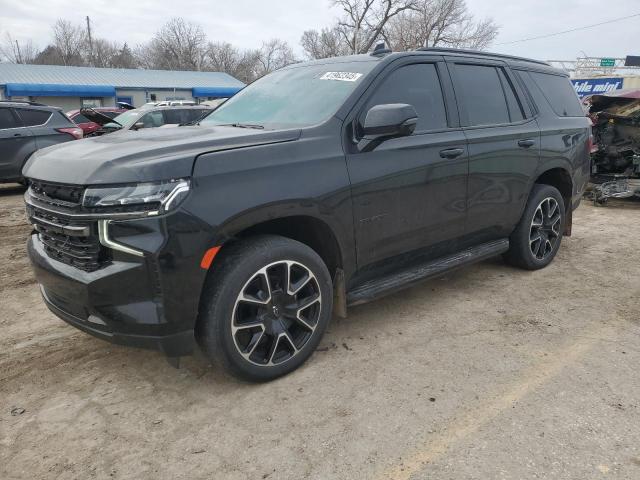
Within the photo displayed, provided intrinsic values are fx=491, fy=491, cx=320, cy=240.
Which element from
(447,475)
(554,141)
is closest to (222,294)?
(447,475)

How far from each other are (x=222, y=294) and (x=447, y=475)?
135 cm

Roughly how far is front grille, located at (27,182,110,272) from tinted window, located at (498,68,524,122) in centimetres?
345

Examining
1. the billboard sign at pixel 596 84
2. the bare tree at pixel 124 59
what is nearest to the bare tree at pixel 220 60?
the bare tree at pixel 124 59

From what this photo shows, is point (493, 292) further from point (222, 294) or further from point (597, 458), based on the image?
point (222, 294)

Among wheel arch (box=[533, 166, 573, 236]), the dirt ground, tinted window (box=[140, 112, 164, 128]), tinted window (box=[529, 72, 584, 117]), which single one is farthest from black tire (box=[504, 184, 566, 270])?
tinted window (box=[140, 112, 164, 128])

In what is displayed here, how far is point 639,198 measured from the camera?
28.2 ft

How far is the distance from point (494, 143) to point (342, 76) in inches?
55.9

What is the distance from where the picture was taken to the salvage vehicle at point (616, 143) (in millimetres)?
8258

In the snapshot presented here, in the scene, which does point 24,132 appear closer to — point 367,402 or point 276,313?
point 276,313

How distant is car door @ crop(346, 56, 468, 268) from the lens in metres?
3.09

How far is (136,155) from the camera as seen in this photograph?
7.93ft

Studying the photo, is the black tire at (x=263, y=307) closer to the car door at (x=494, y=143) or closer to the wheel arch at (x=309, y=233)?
the wheel arch at (x=309, y=233)

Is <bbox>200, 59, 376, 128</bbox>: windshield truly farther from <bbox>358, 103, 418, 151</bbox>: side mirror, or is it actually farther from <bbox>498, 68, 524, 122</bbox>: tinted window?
<bbox>498, 68, 524, 122</bbox>: tinted window

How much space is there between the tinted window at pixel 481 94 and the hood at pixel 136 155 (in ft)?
5.45
